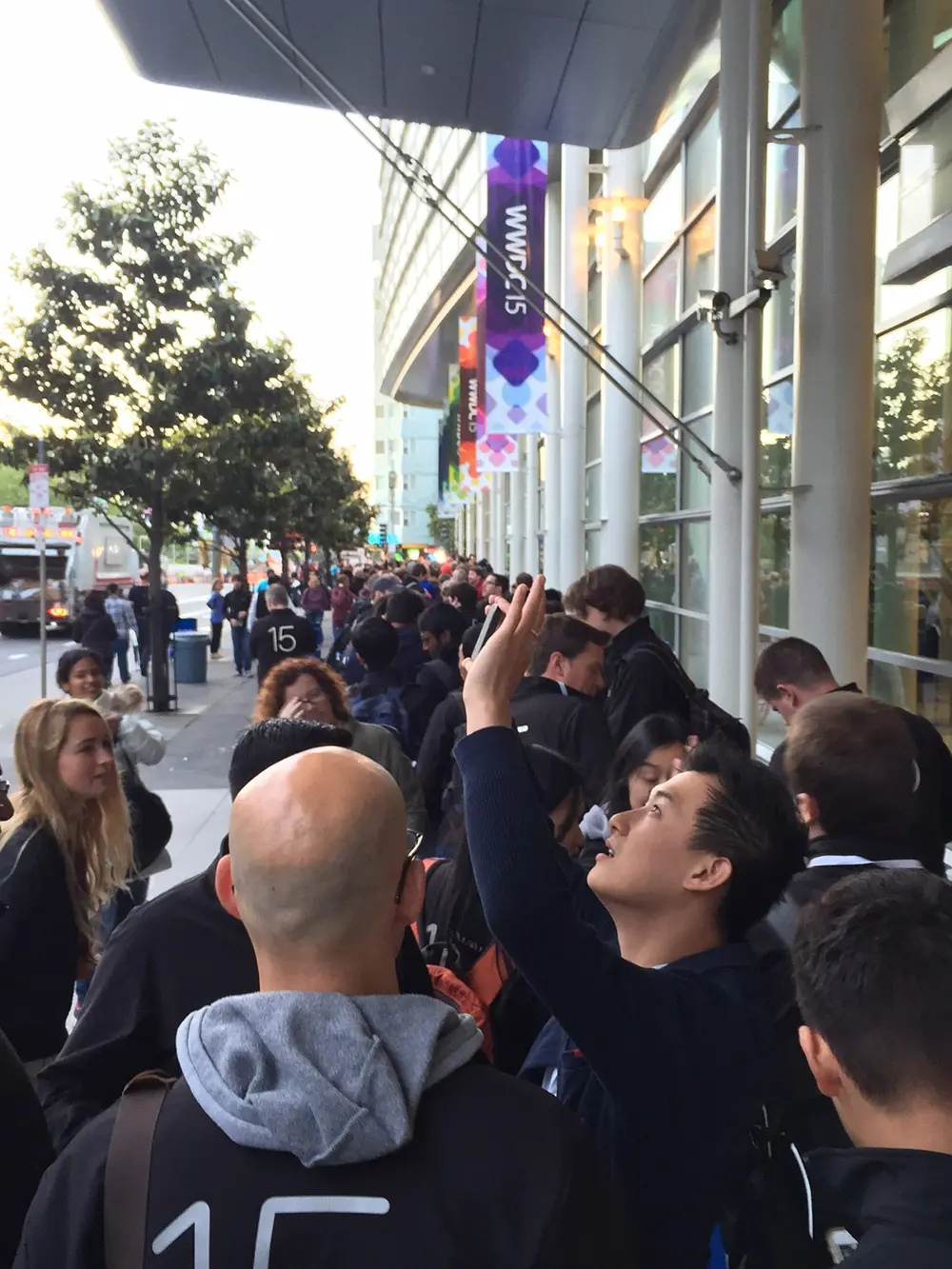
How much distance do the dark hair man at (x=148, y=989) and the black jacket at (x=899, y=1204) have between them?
1.06 metres

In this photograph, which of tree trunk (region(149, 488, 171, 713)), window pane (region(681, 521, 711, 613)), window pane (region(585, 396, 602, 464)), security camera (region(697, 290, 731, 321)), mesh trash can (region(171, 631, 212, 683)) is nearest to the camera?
security camera (region(697, 290, 731, 321))

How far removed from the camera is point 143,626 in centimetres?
1945

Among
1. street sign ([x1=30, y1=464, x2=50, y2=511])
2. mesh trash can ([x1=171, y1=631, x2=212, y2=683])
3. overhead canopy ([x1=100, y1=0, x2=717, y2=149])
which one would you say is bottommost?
mesh trash can ([x1=171, y1=631, x2=212, y2=683])

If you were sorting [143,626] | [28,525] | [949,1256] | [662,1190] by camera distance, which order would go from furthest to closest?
[28,525] → [143,626] → [662,1190] → [949,1256]

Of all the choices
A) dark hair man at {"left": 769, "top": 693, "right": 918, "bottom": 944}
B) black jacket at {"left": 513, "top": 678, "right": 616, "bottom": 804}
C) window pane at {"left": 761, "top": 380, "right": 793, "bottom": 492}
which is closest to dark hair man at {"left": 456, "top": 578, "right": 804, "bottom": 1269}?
dark hair man at {"left": 769, "top": 693, "right": 918, "bottom": 944}

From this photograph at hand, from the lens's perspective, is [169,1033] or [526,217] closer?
[169,1033]

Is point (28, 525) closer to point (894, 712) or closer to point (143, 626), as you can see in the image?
point (143, 626)

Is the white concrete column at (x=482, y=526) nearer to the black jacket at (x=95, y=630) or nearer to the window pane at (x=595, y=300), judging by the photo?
the window pane at (x=595, y=300)

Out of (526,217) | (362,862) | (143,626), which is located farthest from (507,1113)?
(143,626)

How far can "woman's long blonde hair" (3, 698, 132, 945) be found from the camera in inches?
142

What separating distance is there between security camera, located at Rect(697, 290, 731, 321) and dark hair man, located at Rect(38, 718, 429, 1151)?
15.7ft

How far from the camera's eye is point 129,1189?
140 centimetres

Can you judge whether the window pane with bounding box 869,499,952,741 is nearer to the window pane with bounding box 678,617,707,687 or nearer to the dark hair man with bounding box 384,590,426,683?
the dark hair man with bounding box 384,590,426,683

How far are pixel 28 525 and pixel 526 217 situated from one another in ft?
81.2
